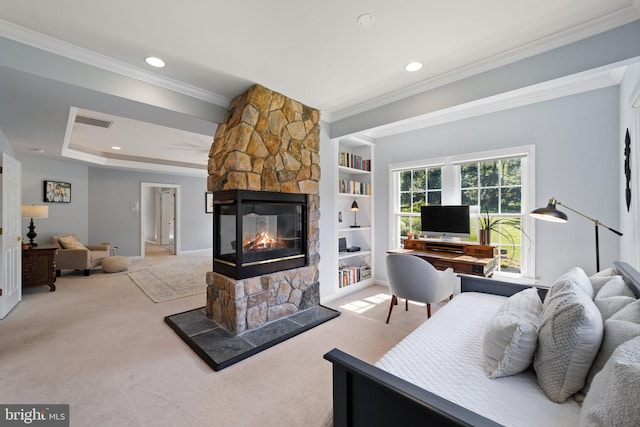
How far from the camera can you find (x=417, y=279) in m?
2.67

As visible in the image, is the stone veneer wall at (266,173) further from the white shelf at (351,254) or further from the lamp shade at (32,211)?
the lamp shade at (32,211)

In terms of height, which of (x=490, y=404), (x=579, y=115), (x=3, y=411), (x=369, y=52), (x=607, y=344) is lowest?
(x=3, y=411)

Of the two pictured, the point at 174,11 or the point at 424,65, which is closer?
the point at 174,11

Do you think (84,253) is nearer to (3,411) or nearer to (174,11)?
→ (3,411)

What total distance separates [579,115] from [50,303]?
6.63 metres

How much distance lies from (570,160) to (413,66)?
80.2 inches

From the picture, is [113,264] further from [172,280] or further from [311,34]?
[311,34]

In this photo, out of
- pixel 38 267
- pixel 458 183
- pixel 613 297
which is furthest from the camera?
pixel 38 267

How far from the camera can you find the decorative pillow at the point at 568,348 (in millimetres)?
992

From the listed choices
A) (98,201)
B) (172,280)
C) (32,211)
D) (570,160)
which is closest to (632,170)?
(570,160)

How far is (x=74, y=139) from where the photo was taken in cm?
479

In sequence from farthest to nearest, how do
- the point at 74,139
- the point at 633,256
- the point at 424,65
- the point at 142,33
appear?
the point at 74,139
the point at 424,65
the point at 633,256
the point at 142,33

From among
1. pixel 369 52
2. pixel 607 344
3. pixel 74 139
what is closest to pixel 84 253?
pixel 74 139

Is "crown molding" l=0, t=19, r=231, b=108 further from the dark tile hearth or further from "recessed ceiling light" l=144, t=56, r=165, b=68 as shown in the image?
the dark tile hearth
